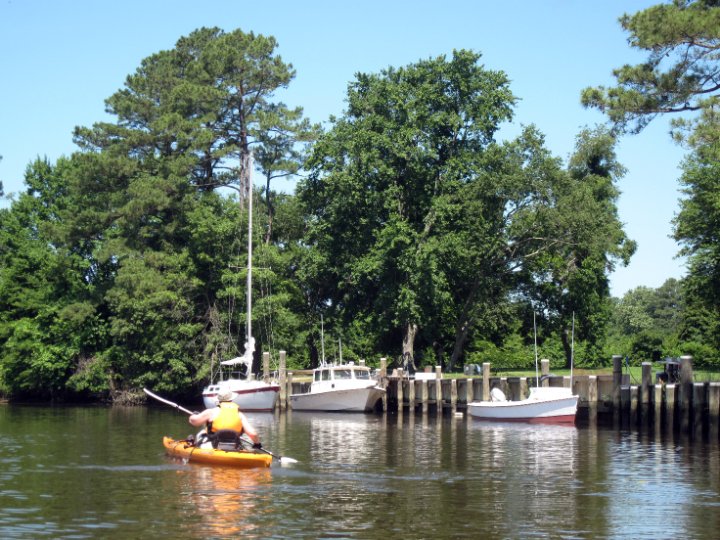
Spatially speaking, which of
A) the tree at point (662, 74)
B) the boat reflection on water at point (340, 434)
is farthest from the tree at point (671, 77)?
the boat reflection on water at point (340, 434)

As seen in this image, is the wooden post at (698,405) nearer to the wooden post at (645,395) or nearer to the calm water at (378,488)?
the calm water at (378,488)

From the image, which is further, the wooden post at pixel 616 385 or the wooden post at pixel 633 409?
the wooden post at pixel 616 385

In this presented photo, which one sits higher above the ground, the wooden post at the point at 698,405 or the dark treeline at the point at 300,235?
the dark treeline at the point at 300,235

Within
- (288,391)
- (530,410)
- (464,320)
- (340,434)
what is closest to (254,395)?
(288,391)

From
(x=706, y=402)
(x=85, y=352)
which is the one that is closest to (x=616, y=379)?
(x=706, y=402)

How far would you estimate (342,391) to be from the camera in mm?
50500

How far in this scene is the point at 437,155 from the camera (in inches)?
2288

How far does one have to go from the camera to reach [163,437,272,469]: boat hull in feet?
87.1

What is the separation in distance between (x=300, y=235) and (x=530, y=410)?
26.6 m

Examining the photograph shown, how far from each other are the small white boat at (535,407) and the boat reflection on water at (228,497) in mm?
17803

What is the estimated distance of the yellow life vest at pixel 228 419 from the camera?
2748 centimetres

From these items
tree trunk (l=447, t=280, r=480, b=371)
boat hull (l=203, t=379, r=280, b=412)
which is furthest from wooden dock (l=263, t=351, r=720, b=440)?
tree trunk (l=447, t=280, r=480, b=371)

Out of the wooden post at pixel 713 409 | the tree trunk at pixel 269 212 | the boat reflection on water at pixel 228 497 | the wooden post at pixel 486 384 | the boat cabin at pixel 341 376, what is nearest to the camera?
the boat reflection on water at pixel 228 497

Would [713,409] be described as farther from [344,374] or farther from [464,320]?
Answer: [464,320]
